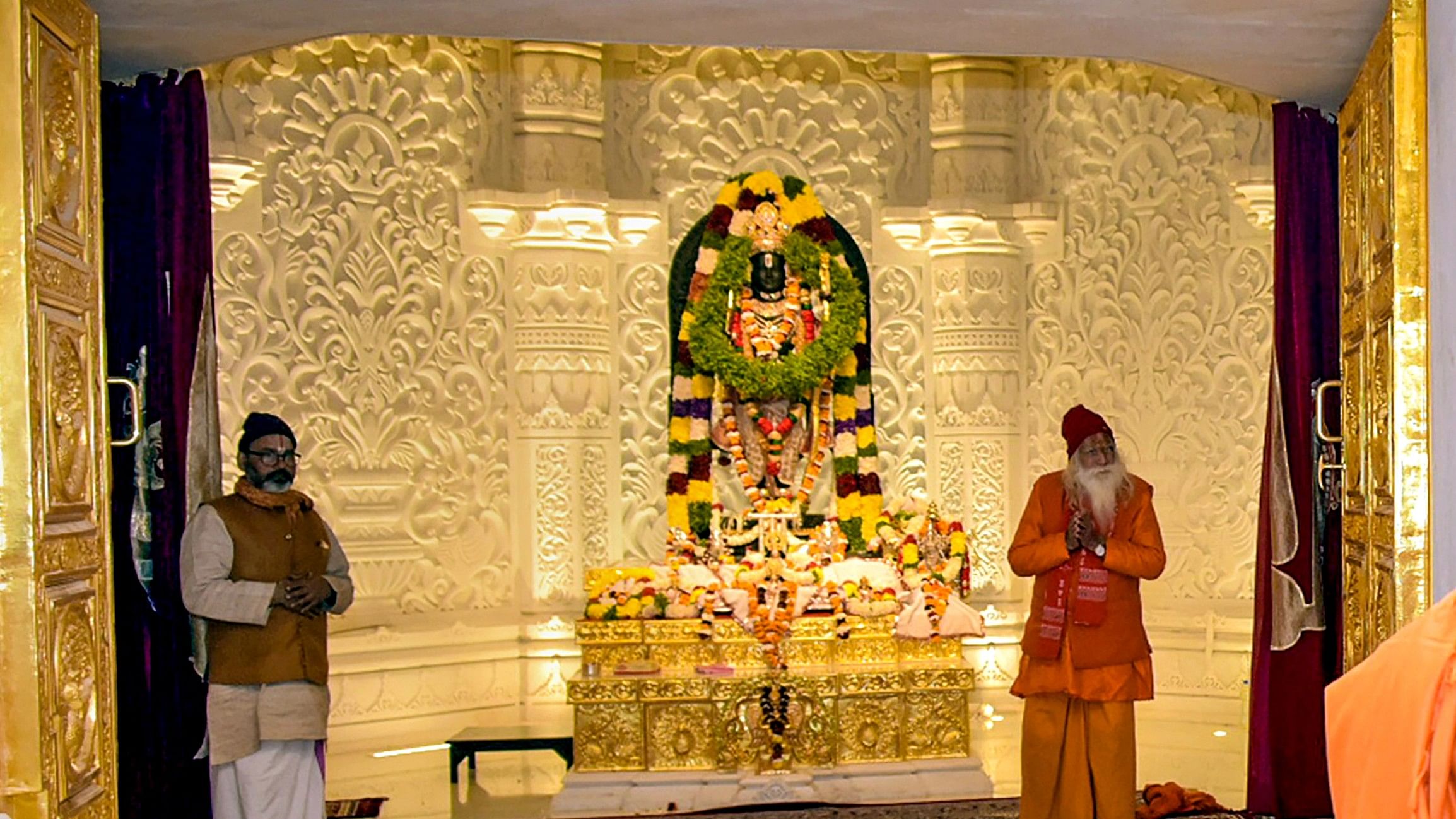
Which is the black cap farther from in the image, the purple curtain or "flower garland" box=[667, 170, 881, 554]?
"flower garland" box=[667, 170, 881, 554]

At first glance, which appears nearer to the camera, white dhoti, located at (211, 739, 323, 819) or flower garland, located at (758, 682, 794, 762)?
white dhoti, located at (211, 739, 323, 819)

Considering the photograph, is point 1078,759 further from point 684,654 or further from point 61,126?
point 61,126

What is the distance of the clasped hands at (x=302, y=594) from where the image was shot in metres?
5.00

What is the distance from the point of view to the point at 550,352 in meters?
8.66

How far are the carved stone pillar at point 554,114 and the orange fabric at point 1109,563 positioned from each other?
399 centimetres

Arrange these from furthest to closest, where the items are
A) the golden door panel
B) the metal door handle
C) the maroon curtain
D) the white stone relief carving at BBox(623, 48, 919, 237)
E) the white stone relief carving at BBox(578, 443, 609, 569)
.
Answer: the white stone relief carving at BBox(623, 48, 919, 237)
the white stone relief carving at BBox(578, 443, 609, 569)
the maroon curtain
the metal door handle
the golden door panel

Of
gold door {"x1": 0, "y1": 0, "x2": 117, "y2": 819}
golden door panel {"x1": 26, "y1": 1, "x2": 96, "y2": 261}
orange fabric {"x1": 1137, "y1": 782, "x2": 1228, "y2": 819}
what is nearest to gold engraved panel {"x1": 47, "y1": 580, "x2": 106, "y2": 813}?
gold door {"x1": 0, "y1": 0, "x2": 117, "y2": 819}

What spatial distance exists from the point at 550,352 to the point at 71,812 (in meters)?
4.81

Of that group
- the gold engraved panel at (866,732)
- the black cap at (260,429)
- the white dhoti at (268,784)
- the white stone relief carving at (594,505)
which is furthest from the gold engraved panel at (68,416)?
the white stone relief carving at (594,505)

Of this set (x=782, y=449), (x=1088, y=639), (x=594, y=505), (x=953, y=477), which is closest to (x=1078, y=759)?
(x=1088, y=639)

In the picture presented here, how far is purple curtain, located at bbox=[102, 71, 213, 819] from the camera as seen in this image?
521cm

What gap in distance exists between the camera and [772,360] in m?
8.30

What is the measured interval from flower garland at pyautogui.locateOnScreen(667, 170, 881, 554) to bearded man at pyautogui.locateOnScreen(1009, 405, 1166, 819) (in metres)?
2.88

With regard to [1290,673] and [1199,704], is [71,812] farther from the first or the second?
[1199,704]
